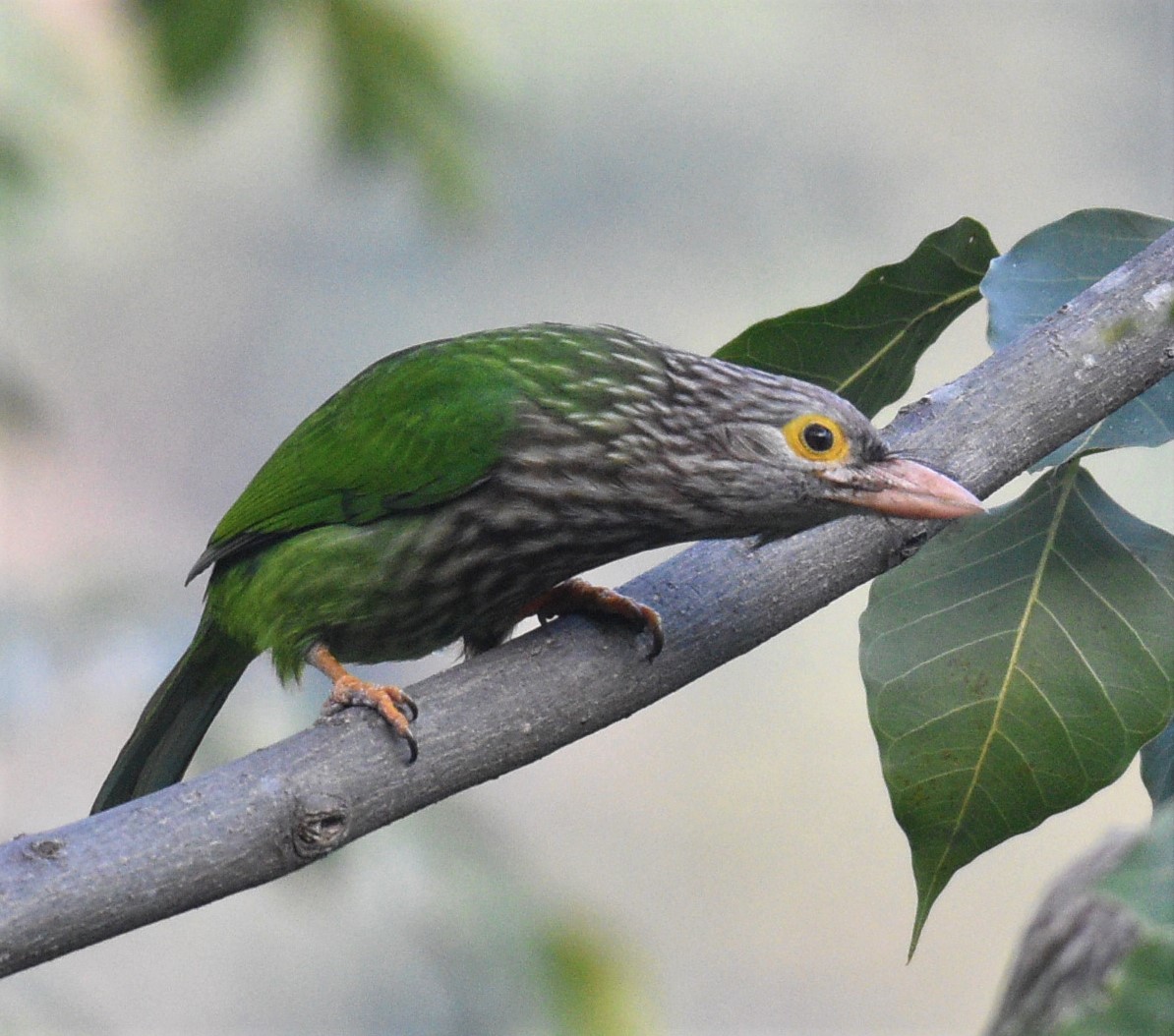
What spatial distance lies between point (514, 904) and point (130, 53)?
1.64m

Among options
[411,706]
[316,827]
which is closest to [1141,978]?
[316,827]

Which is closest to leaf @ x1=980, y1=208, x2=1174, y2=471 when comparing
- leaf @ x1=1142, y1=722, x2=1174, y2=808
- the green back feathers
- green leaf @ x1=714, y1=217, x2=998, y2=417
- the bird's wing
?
green leaf @ x1=714, y1=217, x2=998, y2=417

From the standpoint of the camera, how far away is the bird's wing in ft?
7.33

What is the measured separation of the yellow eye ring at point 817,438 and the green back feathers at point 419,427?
29cm

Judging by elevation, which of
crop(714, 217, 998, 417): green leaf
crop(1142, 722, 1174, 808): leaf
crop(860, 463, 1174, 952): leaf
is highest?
crop(714, 217, 998, 417): green leaf

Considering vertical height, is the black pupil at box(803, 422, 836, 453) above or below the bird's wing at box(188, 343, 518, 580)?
below

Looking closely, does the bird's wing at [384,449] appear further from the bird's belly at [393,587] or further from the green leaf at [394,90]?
the green leaf at [394,90]

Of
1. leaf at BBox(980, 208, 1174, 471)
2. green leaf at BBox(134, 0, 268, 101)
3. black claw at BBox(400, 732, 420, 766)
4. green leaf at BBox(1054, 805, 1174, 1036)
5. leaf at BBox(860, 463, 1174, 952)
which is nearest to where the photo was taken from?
green leaf at BBox(1054, 805, 1174, 1036)

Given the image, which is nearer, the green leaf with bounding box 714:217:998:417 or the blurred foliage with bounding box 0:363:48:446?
the green leaf with bounding box 714:217:998:417

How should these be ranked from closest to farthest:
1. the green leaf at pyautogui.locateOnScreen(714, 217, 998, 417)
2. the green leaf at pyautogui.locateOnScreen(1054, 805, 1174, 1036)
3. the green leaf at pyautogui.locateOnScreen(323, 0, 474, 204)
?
the green leaf at pyautogui.locateOnScreen(1054, 805, 1174, 1036) < the green leaf at pyautogui.locateOnScreen(714, 217, 998, 417) < the green leaf at pyautogui.locateOnScreen(323, 0, 474, 204)

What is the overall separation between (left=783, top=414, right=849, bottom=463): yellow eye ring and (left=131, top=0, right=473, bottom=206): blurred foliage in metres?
0.88

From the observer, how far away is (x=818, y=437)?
2080 millimetres

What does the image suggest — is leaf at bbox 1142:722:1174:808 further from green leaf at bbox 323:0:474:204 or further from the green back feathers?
green leaf at bbox 323:0:474:204

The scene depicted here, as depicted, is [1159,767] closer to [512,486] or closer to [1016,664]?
[1016,664]
